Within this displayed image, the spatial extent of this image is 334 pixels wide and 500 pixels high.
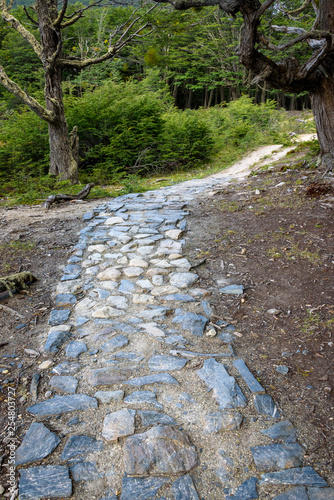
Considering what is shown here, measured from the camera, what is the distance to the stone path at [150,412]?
171 centimetres

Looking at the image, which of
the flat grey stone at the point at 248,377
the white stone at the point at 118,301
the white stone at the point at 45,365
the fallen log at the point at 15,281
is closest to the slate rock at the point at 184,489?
the flat grey stone at the point at 248,377

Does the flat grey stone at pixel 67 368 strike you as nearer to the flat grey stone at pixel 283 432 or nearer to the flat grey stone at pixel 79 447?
the flat grey stone at pixel 79 447

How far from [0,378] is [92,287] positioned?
155 cm

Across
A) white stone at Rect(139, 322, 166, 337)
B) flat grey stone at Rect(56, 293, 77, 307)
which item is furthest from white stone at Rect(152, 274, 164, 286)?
flat grey stone at Rect(56, 293, 77, 307)

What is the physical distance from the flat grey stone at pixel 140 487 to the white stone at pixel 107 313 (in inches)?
66.8

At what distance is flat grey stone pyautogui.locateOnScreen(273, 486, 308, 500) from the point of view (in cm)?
163

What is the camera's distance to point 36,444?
1.91 metres

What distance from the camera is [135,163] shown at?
40.5 feet

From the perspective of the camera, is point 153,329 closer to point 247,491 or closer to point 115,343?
point 115,343

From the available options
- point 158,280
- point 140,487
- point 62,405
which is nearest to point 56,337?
point 62,405

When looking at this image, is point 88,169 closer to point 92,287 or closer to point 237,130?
point 237,130

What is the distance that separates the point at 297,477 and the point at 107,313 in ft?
7.06

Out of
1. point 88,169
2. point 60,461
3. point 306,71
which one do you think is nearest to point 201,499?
point 60,461

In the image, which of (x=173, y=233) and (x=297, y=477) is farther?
(x=173, y=233)
